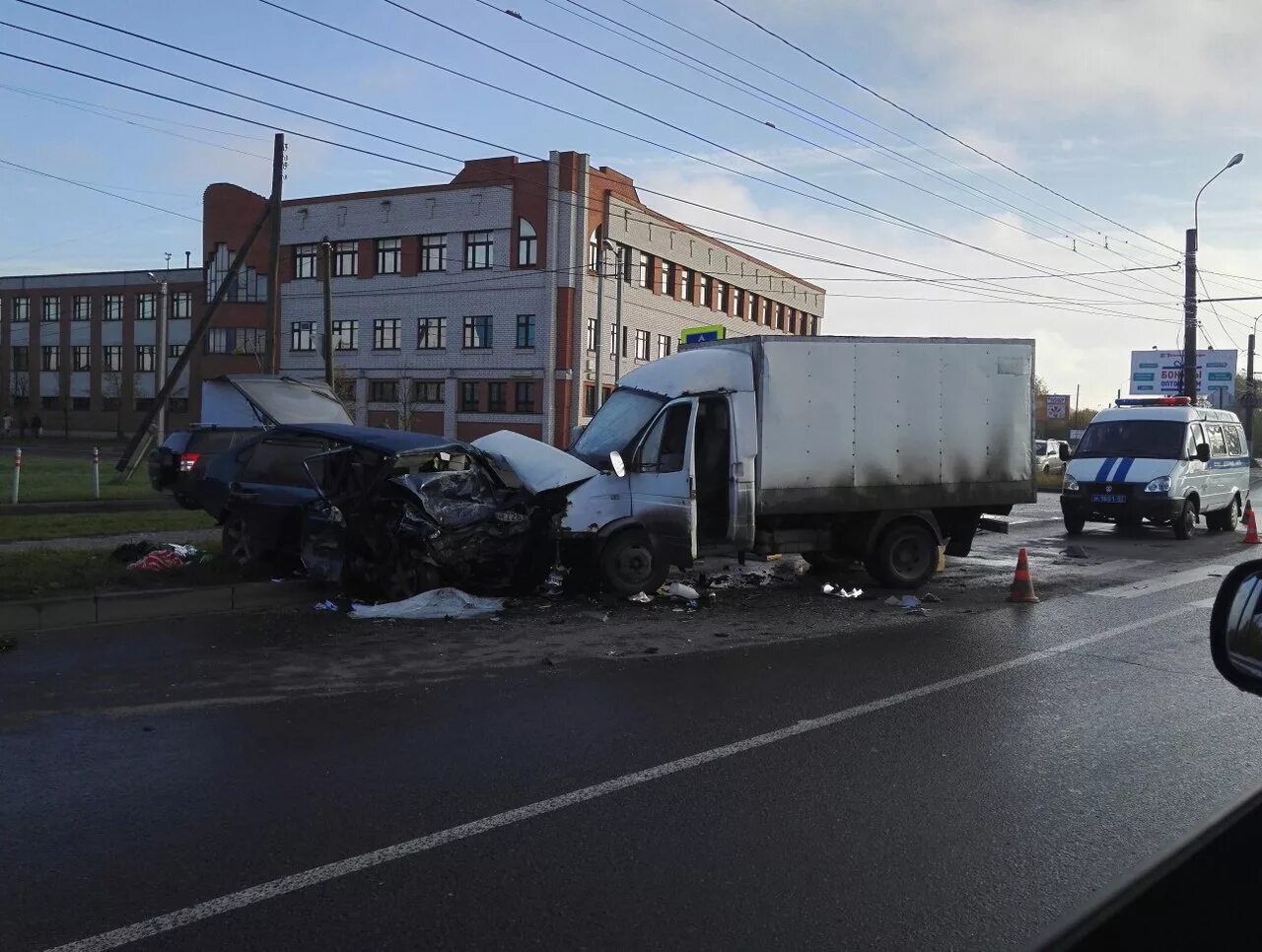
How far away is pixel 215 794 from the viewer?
16.2 ft

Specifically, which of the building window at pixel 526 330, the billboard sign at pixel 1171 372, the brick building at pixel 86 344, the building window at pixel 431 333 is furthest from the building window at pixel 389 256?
the billboard sign at pixel 1171 372

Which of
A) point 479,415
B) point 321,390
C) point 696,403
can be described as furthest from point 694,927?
point 479,415

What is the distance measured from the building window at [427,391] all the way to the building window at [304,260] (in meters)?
8.93

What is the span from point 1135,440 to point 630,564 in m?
12.7

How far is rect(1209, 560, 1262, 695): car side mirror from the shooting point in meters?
2.21

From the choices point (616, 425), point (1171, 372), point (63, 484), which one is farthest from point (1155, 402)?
point (1171, 372)

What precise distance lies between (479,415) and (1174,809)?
4887cm

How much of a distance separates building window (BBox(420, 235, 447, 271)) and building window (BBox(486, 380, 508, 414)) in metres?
6.53

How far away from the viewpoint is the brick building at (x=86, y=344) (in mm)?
73812

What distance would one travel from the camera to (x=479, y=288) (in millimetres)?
52062

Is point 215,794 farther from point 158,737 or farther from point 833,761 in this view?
point 833,761

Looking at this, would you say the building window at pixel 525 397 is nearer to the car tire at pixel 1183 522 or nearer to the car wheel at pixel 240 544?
the car tire at pixel 1183 522

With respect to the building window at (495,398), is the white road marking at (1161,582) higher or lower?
lower

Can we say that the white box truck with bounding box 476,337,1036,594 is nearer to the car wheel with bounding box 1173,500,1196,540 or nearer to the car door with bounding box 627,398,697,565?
the car door with bounding box 627,398,697,565
